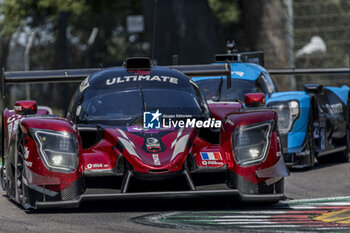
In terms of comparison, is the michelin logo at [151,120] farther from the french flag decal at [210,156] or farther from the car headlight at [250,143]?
the car headlight at [250,143]

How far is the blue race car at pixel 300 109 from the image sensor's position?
11047 millimetres

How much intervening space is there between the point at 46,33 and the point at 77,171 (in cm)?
1699

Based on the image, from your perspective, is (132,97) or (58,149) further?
(132,97)

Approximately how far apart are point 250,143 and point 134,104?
1370 millimetres

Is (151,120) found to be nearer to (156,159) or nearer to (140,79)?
(156,159)

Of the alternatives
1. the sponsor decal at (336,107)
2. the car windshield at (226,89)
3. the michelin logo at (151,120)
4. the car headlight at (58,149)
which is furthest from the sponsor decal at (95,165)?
the sponsor decal at (336,107)

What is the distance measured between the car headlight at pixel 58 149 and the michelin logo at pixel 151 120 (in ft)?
2.63

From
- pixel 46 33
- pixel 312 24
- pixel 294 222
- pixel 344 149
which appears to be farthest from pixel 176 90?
pixel 46 33

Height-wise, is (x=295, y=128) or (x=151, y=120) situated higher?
(x=151, y=120)

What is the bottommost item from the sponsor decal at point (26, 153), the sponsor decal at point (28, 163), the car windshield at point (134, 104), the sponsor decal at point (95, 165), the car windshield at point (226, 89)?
the car windshield at point (226, 89)

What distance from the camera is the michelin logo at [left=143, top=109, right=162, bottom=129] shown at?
7972 millimetres

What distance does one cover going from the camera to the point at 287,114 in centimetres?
1109

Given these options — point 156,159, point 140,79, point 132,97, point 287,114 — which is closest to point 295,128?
point 287,114

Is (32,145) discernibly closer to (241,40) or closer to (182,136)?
(182,136)
